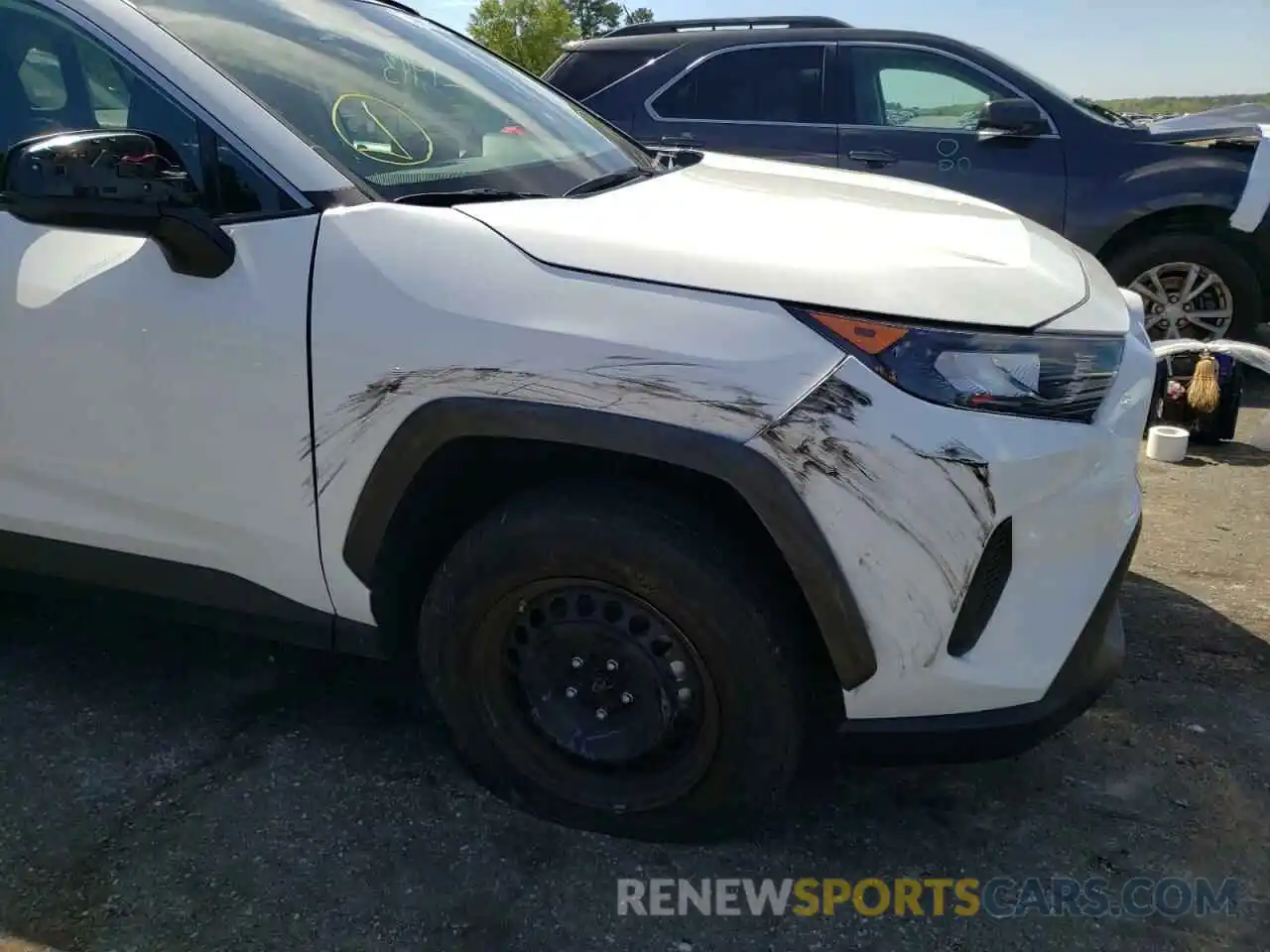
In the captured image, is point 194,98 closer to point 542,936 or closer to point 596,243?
point 596,243

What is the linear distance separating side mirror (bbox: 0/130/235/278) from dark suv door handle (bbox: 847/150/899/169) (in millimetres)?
4474

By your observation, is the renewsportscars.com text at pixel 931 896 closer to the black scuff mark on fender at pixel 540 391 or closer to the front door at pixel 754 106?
the black scuff mark on fender at pixel 540 391

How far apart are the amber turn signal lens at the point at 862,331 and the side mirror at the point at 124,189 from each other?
1.16 metres

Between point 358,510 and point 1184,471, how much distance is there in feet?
12.1

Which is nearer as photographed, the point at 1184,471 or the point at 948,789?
the point at 948,789

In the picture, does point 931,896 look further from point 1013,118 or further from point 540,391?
point 1013,118

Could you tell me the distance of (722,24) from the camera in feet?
21.0

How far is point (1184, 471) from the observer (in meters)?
4.45

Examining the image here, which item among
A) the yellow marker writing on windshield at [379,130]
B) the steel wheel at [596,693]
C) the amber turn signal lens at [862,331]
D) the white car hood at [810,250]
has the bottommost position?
the steel wheel at [596,693]

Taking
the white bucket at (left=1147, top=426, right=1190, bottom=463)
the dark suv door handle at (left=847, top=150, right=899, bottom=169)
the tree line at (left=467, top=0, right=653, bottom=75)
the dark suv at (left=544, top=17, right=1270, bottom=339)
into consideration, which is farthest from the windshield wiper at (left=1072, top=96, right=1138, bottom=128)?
the tree line at (left=467, top=0, right=653, bottom=75)

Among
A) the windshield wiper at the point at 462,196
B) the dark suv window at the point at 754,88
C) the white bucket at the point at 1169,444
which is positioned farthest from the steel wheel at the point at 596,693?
the dark suv window at the point at 754,88

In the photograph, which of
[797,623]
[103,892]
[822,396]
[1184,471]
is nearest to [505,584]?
[797,623]

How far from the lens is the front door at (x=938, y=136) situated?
5719mm

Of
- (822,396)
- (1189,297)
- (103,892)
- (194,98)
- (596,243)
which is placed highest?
(194,98)
